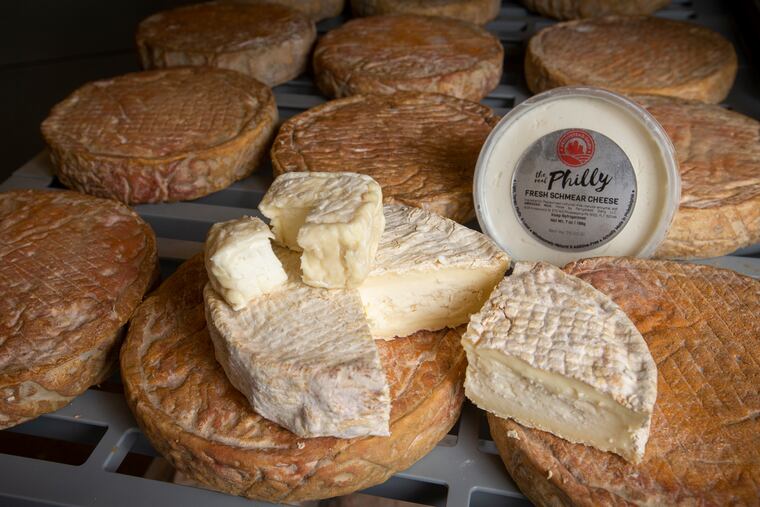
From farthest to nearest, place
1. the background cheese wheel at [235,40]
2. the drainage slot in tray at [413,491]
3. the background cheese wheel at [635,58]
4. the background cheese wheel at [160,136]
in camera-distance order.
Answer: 1. the background cheese wheel at [235,40]
2. the background cheese wheel at [635,58]
3. the background cheese wheel at [160,136]
4. the drainage slot in tray at [413,491]

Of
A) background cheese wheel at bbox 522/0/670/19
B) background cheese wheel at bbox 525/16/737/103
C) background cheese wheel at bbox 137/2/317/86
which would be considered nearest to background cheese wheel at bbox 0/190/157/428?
Result: background cheese wheel at bbox 137/2/317/86

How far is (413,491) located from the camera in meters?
1.54

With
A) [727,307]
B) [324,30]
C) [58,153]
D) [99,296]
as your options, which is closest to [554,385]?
[727,307]

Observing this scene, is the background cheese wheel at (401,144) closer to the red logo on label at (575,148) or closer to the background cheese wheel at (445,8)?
the red logo on label at (575,148)

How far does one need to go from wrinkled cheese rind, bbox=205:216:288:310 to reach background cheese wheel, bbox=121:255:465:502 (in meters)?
0.22

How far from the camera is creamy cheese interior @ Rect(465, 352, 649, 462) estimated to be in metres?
1.31

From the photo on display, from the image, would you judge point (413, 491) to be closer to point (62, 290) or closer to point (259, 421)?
point (259, 421)

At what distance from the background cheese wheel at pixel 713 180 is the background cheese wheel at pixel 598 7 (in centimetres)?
95

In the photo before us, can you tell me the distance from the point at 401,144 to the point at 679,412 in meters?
1.22

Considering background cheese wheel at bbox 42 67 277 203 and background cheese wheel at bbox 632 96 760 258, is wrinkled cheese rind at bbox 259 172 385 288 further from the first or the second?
background cheese wheel at bbox 632 96 760 258

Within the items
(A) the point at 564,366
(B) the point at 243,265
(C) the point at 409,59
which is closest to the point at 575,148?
(A) the point at 564,366

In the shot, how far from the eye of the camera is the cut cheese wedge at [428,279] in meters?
1.55

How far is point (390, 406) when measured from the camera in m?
1.43

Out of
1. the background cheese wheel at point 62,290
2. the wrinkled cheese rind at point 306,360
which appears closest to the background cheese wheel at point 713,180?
the wrinkled cheese rind at point 306,360
